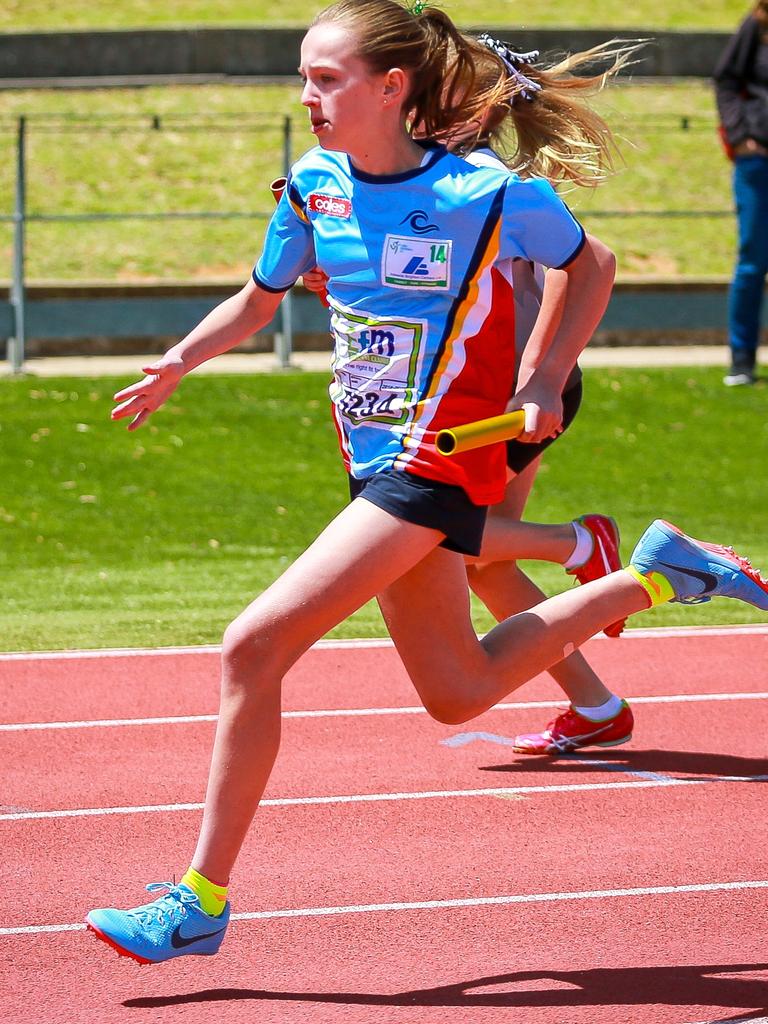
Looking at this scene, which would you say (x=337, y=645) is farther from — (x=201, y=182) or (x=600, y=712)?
(x=201, y=182)

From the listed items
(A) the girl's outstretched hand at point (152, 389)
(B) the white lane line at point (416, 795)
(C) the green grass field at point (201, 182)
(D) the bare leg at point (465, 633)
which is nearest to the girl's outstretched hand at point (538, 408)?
(D) the bare leg at point (465, 633)

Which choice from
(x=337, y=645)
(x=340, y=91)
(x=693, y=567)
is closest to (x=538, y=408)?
(x=340, y=91)

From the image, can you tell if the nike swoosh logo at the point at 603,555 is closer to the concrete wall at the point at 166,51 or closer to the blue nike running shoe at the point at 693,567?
the blue nike running shoe at the point at 693,567

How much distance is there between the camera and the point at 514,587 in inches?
223

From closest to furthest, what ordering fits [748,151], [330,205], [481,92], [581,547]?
[330,205] < [481,92] < [581,547] < [748,151]

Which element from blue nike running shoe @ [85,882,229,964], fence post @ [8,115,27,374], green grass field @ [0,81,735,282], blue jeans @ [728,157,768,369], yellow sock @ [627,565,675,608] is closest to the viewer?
blue nike running shoe @ [85,882,229,964]

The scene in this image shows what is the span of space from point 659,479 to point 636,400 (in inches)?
72.2

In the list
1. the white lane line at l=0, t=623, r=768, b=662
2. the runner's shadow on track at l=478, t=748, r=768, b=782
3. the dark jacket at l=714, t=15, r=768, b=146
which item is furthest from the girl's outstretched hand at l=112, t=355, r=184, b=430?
the dark jacket at l=714, t=15, r=768, b=146

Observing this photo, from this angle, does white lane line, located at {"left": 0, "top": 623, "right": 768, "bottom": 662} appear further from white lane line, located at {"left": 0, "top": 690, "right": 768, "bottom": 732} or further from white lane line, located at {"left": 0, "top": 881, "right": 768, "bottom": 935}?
white lane line, located at {"left": 0, "top": 881, "right": 768, "bottom": 935}

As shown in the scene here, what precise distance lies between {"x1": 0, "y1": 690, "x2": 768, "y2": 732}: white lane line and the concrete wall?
17.7m

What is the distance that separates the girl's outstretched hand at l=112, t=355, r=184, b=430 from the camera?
4371mm

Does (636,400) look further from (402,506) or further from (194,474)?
(402,506)

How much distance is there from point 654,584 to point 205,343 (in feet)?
4.59

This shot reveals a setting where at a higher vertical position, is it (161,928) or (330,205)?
(330,205)
